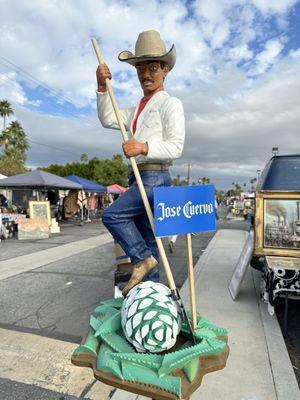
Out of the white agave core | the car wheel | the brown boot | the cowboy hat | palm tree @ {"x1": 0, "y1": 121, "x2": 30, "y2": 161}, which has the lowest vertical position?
the car wheel

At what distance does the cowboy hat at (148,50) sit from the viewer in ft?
6.10

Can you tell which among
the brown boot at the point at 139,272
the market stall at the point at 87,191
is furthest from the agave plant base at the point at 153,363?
the market stall at the point at 87,191

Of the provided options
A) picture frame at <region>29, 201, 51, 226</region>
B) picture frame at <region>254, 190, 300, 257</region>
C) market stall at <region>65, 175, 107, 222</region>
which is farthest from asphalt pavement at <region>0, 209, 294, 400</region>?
market stall at <region>65, 175, 107, 222</region>

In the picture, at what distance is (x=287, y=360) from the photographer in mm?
2609

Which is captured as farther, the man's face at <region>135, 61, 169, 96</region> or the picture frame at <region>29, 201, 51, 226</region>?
the picture frame at <region>29, 201, 51, 226</region>

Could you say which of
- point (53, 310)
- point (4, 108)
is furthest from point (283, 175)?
point (4, 108)

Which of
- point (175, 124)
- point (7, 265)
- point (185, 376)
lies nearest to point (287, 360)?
point (185, 376)

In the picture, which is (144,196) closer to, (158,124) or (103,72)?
(158,124)

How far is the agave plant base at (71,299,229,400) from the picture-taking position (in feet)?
3.80

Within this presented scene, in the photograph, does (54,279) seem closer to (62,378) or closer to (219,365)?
(62,378)

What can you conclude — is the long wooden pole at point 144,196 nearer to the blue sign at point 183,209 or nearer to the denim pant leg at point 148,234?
the blue sign at point 183,209

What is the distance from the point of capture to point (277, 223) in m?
3.71

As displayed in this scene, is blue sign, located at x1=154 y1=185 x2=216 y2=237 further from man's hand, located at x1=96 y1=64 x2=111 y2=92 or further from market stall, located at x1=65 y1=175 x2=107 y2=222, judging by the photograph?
market stall, located at x1=65 y1=175 x2=107 y2=222

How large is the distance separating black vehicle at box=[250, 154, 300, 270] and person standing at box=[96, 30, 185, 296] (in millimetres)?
2572
